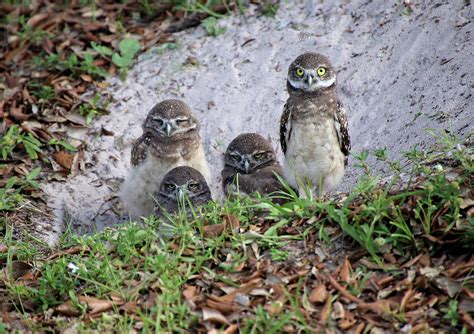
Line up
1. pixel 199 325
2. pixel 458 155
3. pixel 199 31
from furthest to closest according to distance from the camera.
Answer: pixel 199 31 < pixel 458 155 < pixel 199 325

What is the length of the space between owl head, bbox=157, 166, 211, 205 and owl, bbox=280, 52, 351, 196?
87 centimetres

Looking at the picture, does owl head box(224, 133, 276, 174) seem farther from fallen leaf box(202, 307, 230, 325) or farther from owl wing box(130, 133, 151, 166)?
fallen leaf box(202, 307, 230, 325)

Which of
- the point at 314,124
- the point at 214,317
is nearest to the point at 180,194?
the point at 314,124

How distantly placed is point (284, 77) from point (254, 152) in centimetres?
189

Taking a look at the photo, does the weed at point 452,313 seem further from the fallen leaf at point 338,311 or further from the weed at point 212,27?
the weed at point 212,27

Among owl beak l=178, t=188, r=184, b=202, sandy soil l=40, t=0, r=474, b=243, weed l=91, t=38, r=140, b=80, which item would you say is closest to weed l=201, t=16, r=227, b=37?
sandy soil l=40, t=0, r=474, b=243

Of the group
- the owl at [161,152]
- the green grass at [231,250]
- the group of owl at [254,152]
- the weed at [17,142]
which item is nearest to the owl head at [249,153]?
the group of owl at [254,152]

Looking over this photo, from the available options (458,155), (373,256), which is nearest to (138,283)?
(373,256)

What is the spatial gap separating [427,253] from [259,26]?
5.04 metres

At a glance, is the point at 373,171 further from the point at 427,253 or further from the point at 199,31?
the point at 199,31

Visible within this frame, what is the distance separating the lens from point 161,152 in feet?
24.2

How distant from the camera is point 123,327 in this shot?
4664 millimetres

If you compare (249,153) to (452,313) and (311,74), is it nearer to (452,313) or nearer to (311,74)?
(311,74)

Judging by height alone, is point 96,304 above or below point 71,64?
below
